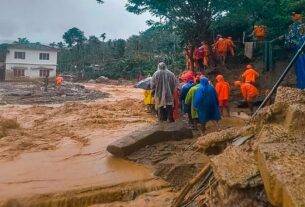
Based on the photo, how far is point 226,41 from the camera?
17.2 meters

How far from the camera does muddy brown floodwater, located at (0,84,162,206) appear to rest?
711cm

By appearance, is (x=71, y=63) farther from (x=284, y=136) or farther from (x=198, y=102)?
(x=284, y=136)

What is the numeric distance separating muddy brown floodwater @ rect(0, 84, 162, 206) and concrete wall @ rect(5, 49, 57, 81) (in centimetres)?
3579

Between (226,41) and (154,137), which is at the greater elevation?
(226,41)

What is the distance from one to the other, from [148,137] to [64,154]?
198 cm

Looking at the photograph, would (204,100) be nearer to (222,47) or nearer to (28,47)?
(222,47)

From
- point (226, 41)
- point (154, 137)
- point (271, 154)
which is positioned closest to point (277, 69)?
point (226, 41)

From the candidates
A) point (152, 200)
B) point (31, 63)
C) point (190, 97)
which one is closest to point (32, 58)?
point (31, 63)

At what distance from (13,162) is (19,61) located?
4426 centimetres

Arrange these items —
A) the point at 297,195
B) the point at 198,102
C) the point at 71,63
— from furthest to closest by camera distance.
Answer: the point at 71,63 → the point at 198,102 → the point at 297,195

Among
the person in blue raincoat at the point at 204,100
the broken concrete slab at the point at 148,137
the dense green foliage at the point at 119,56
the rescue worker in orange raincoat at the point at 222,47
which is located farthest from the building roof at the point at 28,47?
the broken concrete slab at the point at 148,137

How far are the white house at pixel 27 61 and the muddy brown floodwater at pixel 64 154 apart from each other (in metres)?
35.6

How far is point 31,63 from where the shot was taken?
51250mm

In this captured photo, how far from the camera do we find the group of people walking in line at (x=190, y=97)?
9688 millimetres
